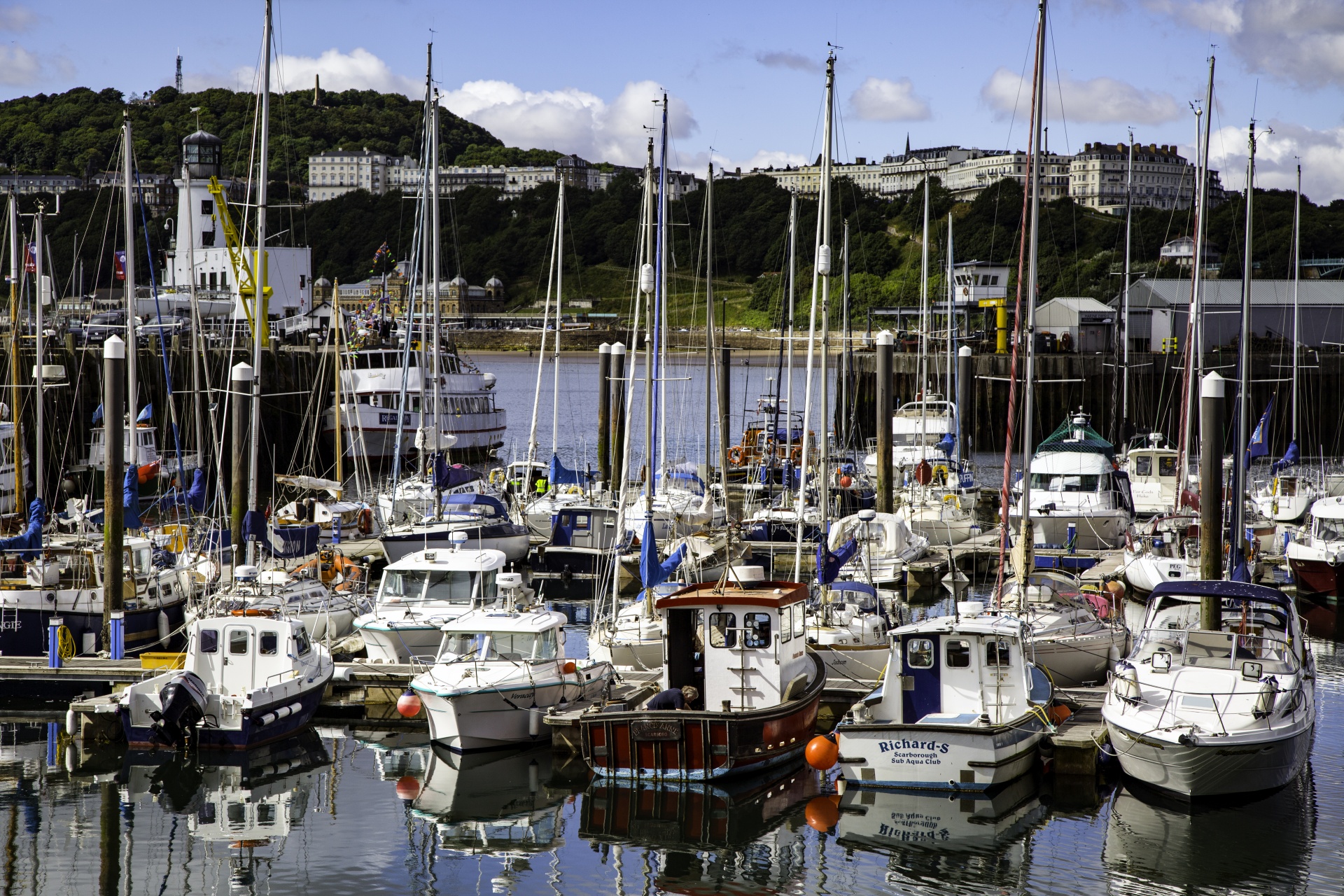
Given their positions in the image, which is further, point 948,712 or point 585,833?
point 948,712

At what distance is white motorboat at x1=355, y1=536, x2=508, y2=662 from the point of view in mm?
22234

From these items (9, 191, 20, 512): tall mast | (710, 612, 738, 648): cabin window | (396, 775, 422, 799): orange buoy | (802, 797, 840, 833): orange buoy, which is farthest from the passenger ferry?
(802, 797, 840, 833): orange buoy

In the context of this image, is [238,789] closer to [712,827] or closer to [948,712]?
[712,827]

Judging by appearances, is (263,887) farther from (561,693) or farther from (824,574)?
(824,574)

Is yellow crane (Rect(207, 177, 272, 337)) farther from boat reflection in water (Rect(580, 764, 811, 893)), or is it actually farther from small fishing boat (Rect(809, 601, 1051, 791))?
small fishing boat (Rect(809, 601, 1051, 791))

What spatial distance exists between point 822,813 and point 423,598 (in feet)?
28.9

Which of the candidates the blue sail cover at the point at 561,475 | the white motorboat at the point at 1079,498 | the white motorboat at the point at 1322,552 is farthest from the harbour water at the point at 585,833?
the blue sail cover at the point at 561,475

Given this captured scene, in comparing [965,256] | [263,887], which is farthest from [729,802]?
[965,256]

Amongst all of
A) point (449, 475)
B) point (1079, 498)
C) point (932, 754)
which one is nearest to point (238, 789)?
point (932, 754)

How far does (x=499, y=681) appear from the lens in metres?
18.7

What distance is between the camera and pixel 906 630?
1761 cm

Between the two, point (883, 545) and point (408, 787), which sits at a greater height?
point (883, 545)

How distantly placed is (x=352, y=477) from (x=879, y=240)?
88.9 metres

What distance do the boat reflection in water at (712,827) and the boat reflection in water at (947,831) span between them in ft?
2.21
